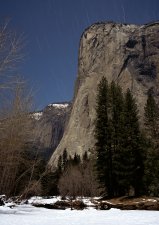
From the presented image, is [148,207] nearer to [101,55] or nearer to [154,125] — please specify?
[154,125]

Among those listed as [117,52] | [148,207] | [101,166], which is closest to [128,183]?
[101,166]

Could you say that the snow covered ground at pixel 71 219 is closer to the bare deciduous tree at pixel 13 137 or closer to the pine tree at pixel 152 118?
the bare deciduous tree at pixel 13 137

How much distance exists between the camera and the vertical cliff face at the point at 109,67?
139 meters

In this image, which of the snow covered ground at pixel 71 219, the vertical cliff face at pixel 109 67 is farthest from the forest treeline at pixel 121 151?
the vertical cliff face at pixel 109 67

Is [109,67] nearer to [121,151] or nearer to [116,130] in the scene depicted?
[116,130]

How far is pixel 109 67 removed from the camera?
154375 millimetres

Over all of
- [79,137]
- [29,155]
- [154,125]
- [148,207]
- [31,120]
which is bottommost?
[148,207]

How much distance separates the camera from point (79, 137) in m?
138

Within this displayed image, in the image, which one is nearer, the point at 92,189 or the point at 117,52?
the point at 92,189

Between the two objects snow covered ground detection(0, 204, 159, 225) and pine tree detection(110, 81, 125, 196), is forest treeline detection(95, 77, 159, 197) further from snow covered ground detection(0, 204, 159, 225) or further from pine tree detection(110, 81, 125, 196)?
snow covered ground detection(0, 204, 159, 225)

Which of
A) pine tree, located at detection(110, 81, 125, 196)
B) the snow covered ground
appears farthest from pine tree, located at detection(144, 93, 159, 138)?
the snow covered ground

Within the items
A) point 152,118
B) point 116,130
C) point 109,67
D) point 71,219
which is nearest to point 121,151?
point 116,130

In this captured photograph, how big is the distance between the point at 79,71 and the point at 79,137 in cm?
4324

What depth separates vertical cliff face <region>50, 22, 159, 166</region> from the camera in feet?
455
